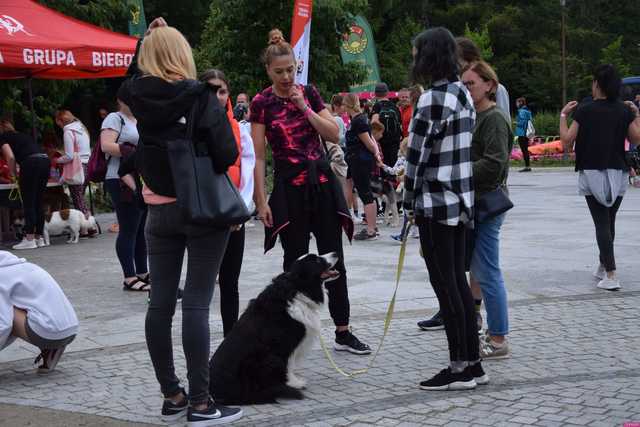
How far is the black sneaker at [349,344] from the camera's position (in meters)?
5.46

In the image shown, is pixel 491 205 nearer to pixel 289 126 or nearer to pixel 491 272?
pixel 491 272

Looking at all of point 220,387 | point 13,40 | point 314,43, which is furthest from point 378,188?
point 314,43

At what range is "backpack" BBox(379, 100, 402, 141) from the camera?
12.6 metres

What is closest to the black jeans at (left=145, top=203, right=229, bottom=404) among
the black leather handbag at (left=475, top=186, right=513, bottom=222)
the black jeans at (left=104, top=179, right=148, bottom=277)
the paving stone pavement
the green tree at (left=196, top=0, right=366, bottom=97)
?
the paving stone pavement

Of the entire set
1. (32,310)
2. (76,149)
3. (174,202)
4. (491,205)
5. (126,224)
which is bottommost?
(32,310)

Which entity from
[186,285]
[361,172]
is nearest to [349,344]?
[186,285]

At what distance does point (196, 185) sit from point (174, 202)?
0.19 m

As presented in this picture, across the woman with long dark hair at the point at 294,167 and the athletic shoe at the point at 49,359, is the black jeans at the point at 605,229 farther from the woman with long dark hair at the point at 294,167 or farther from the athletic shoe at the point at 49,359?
the athletic shoe at the point at 49,359

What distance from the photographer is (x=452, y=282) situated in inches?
182

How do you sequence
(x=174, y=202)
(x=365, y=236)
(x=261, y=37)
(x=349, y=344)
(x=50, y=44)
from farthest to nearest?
(x=261, y=37)
(x=365, y=236)
(x=50, y=44)
(x=349, y=344)
(x=174, y=202)

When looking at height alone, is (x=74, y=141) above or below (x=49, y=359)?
above

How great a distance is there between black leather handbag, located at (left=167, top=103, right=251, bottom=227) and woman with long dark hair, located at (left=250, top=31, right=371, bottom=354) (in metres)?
1.36

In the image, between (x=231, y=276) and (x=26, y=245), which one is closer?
(x=231, y=276)

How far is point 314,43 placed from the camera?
2634cm
